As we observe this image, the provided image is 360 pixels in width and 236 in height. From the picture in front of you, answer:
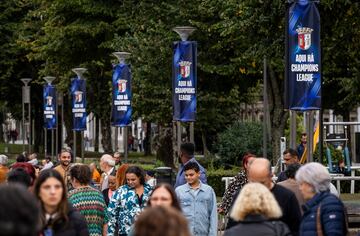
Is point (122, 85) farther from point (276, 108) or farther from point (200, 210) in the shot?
point (200, 210)

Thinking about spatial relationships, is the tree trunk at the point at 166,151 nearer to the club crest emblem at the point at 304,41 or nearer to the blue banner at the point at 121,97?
the blue banner at the point at 121,97

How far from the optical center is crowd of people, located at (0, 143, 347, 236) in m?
5.37

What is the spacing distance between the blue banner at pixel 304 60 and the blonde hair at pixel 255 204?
964 cm

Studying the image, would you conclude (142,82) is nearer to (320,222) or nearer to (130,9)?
(130,9)

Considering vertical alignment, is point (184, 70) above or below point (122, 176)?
above

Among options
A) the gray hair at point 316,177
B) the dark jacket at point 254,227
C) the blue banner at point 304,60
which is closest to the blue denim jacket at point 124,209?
the gray hair at point 316,177

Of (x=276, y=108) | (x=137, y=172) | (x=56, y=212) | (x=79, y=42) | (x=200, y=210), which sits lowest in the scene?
(x=200, y=210)

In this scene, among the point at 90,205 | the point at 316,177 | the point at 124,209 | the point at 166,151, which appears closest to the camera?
the point at 316,177

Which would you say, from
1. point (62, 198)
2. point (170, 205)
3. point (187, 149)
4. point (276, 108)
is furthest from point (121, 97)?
point (170, 205)

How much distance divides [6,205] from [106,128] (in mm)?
60407

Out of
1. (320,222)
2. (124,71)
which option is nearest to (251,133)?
(124,71)

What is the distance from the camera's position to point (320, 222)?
31.4 feet

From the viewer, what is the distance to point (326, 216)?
9578 millimetres

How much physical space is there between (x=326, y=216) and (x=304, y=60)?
8.37 m
